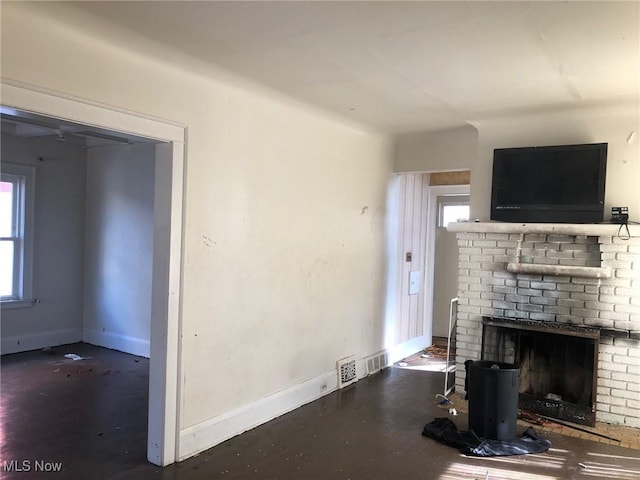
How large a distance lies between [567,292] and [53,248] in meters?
5.64

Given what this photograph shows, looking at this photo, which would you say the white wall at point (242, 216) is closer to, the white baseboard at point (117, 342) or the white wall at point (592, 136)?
the white wall at point (592, 136)

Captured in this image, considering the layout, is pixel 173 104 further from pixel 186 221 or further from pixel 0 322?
pixel 0 322

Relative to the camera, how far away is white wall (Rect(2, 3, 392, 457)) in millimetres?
2648

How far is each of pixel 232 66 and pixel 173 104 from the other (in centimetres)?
44

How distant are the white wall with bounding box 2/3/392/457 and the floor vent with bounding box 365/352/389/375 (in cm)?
39

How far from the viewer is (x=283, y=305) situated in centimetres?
406

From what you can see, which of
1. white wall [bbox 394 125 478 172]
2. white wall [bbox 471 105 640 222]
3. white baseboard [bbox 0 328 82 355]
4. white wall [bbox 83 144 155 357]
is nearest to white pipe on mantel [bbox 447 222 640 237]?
white wall [bbox 471 105 640 222]

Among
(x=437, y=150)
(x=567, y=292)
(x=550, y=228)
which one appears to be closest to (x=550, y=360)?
(x=567, y=292)

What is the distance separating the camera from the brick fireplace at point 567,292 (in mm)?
3859

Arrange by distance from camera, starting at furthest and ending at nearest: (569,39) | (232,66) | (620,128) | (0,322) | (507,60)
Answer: (0,322) < (620,128) < (232,66) < (507,60) < (569,39)

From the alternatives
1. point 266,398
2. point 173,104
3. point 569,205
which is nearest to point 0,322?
point 266,398

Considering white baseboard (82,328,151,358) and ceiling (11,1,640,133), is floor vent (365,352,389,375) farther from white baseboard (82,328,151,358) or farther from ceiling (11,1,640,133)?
ceiling (11,1,640,133)

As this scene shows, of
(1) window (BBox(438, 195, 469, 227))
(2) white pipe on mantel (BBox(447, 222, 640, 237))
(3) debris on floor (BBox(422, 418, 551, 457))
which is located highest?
(1) window (BBox(438, 195, 469, 227))

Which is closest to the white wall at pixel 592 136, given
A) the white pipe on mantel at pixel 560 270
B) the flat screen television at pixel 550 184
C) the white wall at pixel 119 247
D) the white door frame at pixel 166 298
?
the flat screen television at pixel 550 184
